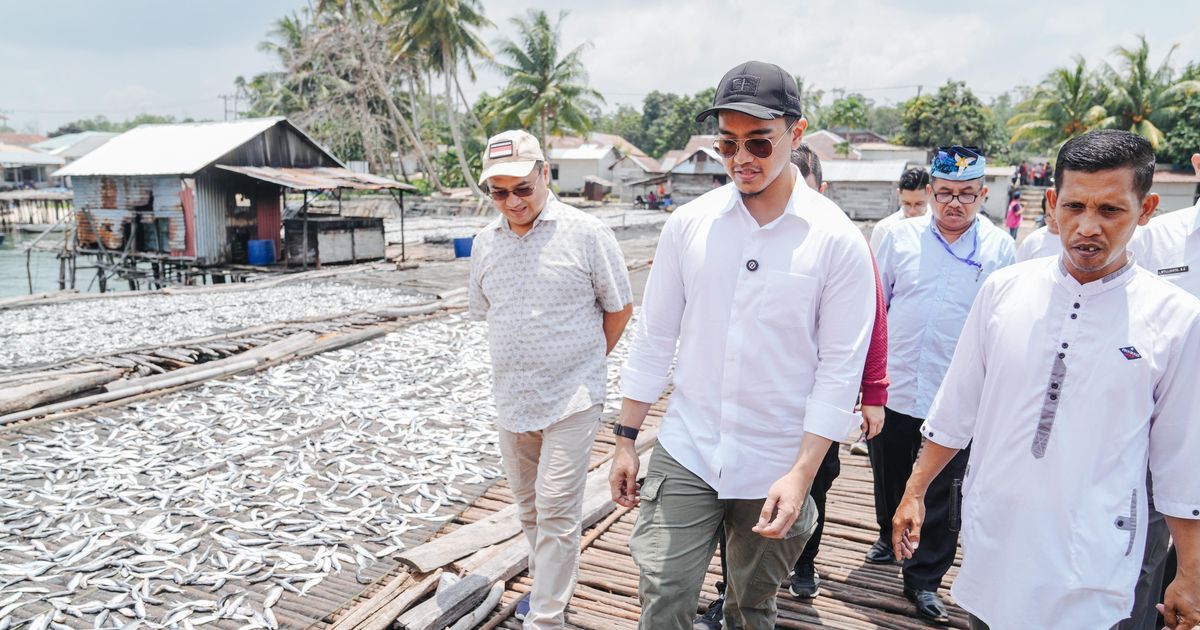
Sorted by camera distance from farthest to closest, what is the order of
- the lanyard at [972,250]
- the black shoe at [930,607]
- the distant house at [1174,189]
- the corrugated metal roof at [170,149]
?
the distant house at [1174,189]
the corrugated metal roof at [170,149]
the lanyard at [972,250]
the black shoe at [930,607]

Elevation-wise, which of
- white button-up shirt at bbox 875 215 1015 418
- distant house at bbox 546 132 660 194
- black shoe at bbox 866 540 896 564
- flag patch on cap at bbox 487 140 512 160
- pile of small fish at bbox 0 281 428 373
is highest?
distant house at bbox 546 132 660 194

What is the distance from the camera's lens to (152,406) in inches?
270

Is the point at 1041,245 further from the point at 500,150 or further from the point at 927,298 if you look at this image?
the point at 500,150

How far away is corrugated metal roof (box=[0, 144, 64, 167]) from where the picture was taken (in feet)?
181

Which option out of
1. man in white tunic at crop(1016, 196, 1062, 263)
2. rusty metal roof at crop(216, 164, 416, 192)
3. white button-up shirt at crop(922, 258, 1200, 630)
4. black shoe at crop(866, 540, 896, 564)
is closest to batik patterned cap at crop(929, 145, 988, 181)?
man in white tunic at crop(1016, 196, 1062, 263)

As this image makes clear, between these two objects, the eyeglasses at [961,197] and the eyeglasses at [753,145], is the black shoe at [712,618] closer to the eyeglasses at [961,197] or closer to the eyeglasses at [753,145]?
the eyeglasses at [753,145]

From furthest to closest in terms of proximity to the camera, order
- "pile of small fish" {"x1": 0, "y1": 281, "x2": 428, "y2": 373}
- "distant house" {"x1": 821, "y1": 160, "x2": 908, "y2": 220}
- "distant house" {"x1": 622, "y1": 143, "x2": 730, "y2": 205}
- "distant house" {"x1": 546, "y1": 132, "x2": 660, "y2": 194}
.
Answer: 1. "distant house" {"x1": 546, "y1": 132, "x2": 660, "y2": 194}
2. "distant house" {"x1": 622, "y1": 143, "x2": 730, "y2": 205}
3. "distant house" {"x1": 821, "y1": 160, "x2": 908, "y2": 220}
4. "pile of small fish" {"x1": 0, "y1": 281, "x2": 428, "y2": 373}

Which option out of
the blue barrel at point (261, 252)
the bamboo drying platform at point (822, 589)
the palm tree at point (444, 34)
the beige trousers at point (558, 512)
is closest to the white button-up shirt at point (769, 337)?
the beige trousers at point (558, 512)

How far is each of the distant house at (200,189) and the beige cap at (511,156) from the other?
1898cm

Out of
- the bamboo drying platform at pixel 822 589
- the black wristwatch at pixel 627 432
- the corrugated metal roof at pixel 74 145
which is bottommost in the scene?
the bamboo drying platform at pixel 822 589

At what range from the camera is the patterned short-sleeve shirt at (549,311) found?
3.45 m

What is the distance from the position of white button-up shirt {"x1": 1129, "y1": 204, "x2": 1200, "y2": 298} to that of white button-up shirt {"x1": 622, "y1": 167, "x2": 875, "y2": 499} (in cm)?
171

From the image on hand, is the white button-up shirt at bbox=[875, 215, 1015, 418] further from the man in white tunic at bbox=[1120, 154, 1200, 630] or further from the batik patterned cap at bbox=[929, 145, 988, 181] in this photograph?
the man in white tunic at bbox=[1120, 154, 1200, 630]

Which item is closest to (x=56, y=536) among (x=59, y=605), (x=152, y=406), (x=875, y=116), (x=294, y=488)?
(x=59, y=605)
